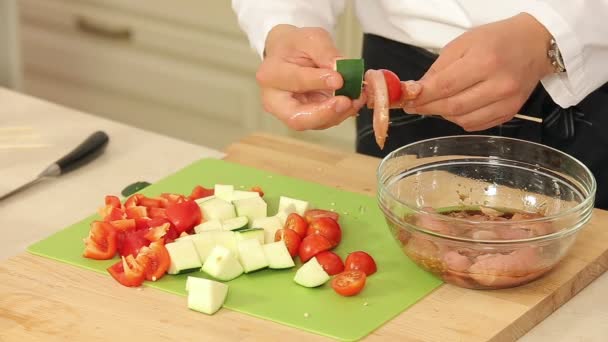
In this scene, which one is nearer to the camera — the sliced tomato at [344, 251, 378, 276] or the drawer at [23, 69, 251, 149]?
the sliced tomato at [344, 251, 378, 276]

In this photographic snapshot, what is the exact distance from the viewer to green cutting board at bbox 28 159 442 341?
1.36 m

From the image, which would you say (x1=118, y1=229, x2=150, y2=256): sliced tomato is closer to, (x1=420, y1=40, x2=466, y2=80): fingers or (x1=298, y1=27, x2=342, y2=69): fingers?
(x1=298, y1=27, x2=342, y2=69): fingers

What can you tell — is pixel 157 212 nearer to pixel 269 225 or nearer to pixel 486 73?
pixel 269 225

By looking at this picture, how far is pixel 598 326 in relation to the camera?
55.3 inches

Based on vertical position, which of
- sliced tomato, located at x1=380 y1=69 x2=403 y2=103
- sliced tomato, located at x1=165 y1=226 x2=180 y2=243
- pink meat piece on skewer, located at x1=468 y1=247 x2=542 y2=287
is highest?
sliced tomato, located at x1=380 y1=69 x2=403 y2=103

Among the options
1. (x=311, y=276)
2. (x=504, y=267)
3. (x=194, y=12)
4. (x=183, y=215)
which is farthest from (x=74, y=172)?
(x=194, y=12)

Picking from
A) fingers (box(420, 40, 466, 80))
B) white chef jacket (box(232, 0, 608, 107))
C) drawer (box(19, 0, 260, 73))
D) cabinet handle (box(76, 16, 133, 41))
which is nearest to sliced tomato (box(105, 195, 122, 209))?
white chef jacket (box(232, 0, 608, 107))

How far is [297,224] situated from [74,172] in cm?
48

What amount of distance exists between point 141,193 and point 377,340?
1.79 ft

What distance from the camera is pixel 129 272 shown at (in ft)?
4.70

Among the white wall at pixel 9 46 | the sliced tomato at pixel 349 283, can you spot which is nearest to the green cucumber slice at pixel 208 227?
the sliced tomato at pixel 349 283

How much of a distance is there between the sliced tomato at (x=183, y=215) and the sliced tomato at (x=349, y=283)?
0.25 m

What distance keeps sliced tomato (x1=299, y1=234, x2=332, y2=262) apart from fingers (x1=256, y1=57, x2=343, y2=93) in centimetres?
21

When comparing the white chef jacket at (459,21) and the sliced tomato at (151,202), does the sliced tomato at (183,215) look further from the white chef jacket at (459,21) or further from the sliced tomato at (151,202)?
the white chef jacket at (459,21)
